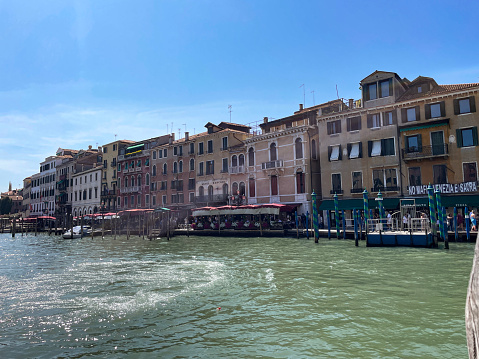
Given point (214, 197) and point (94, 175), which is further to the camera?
point (94, 175)

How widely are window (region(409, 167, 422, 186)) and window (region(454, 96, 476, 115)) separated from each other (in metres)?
4.83

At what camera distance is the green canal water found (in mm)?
6496

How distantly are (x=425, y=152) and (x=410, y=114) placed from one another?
10.8 ft

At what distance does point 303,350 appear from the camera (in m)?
6.31

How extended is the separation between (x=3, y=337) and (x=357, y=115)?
30.2m

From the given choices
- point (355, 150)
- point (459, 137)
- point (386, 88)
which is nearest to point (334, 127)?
point (355, 150)

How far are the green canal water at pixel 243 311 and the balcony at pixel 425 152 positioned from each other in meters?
14.4

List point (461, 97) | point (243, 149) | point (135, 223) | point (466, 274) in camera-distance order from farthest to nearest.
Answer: point (135, 223) < point (243, 149) < point (461, 97) < point (466, 274)

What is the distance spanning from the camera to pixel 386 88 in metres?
31.1

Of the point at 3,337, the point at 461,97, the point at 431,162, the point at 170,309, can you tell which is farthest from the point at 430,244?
the point at 3,337

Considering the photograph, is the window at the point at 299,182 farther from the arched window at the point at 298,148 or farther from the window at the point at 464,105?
the window at the point at 464,105

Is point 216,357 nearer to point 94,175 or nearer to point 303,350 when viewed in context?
point 303,350

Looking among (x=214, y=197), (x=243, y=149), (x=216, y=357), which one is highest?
(x=243, y=149)

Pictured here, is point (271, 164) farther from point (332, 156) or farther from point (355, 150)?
point (355, 150)
